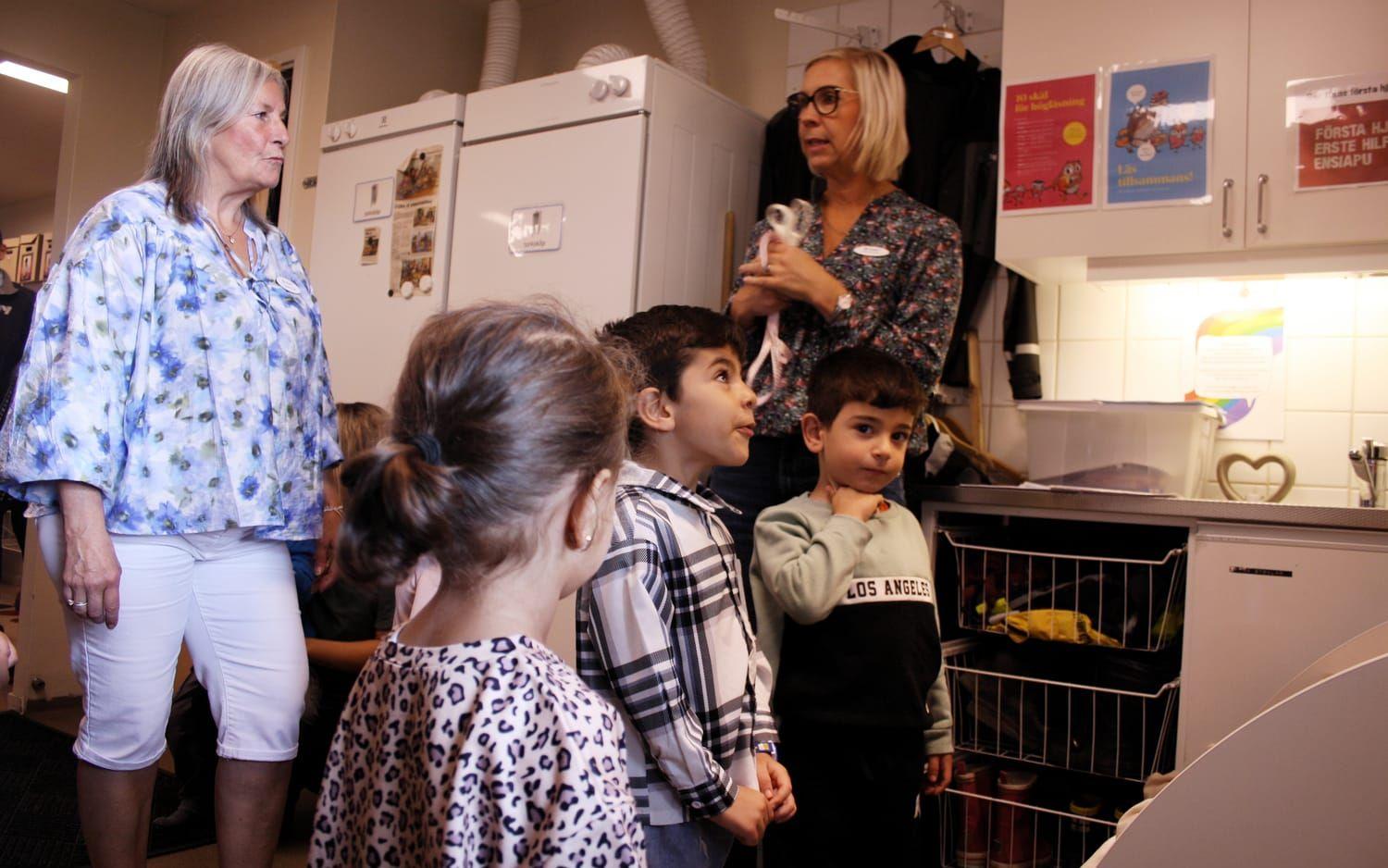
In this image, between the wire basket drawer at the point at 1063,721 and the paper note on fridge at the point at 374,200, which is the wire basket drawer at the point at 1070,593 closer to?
the wire basket drawer at the point at 1063,721

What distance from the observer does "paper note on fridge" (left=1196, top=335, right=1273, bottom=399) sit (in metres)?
2.39

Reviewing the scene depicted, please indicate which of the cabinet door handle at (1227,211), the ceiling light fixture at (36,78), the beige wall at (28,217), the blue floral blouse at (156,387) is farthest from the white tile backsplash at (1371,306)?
the beige wall at (28,217)

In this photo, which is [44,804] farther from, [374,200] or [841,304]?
[841,304]

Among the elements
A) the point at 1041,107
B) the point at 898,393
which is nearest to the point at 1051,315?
the point at 1041,107

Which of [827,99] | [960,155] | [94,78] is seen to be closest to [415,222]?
[827,99]

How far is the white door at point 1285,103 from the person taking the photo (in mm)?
1978

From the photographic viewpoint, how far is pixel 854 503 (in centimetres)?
167

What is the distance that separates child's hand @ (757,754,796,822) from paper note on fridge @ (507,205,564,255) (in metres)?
1.61

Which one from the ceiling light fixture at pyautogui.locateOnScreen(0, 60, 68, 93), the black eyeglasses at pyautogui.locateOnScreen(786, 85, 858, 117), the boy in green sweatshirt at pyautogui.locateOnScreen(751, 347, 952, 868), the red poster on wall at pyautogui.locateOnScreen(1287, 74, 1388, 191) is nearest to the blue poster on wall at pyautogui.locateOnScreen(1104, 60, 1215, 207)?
the red poster on wall at pyautogui.locateOnScreen(1287, 74, 1388, 191)

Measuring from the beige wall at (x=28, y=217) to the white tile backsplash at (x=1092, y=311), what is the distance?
24.8 ft

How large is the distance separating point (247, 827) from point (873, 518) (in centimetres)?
103

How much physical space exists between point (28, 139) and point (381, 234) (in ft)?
15.5

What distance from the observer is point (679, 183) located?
2.59m

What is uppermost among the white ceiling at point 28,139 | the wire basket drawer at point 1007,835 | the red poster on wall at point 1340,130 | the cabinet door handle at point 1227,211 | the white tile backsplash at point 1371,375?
the white ceiling at point 28,139
